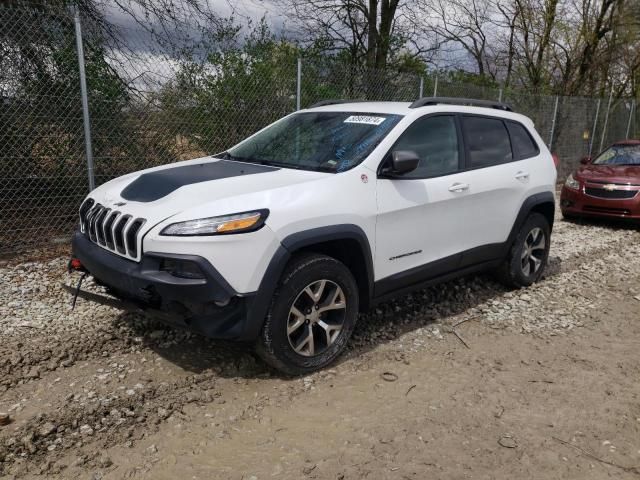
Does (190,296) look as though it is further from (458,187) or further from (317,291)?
(458,187)

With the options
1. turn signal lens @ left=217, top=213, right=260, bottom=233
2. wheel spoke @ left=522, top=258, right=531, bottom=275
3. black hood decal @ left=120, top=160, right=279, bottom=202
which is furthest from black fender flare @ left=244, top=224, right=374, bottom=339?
wheel spoke @ left=522, top=258, right=531, bottom=275

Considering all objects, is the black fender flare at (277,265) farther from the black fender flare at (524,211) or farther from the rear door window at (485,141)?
the black fender flare at (524,211)

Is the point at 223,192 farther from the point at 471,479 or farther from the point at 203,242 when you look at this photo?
the point at 471,479

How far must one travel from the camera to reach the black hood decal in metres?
3.36

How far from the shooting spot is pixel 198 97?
6723 mm

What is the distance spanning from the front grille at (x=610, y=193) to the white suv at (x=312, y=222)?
174 inches

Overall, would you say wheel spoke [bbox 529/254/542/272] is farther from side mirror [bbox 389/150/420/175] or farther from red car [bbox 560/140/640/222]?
red car [bbox 560/140/640/222]

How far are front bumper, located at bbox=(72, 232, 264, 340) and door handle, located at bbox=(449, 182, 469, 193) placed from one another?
1978mm

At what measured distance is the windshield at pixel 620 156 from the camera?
9312 mm

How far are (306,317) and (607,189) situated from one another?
7.15 m

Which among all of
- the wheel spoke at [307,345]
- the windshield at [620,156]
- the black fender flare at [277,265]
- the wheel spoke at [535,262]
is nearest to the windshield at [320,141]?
the black fender flare at [277,265]

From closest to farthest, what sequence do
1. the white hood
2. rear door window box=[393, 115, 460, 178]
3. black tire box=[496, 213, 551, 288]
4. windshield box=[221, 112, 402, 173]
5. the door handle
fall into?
1. the white hood
2. windshield box=[221, 112, 402, 173]
3. rear door window box=[393, 115, 460, 178]
4. the door handle
5. black tire box=[496, 213, 551, 288]

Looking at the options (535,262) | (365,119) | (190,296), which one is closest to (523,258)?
(535,262)

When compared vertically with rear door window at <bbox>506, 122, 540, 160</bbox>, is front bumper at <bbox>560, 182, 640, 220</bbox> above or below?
below
